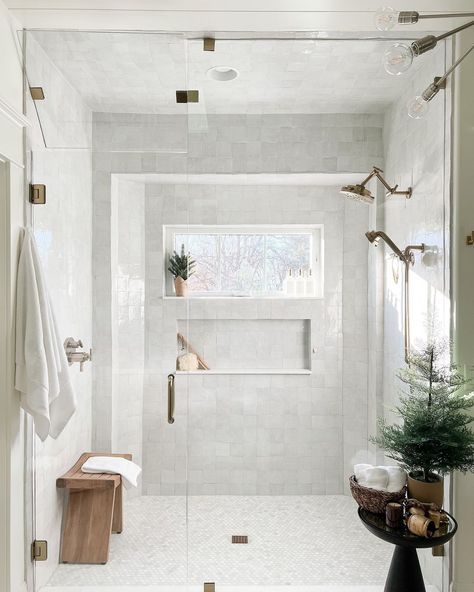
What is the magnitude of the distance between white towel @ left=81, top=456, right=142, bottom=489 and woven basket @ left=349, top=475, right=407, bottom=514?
37.1 inches

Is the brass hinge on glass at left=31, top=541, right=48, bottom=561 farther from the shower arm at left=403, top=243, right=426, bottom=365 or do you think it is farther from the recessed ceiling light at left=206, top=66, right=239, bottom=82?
the recessed ceiling light at left=206, top=66, right=239, bottom=82

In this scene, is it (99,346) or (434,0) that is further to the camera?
(99,346)

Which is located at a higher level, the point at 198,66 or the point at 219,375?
the point at 198,66

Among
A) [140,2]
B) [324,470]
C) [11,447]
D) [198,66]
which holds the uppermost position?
[140,2]

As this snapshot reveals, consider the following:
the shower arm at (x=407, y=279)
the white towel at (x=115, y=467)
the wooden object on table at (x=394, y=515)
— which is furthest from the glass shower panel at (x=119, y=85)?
the wooden object on table at (x=394, y=515)

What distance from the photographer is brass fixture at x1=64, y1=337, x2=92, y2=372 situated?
6.71ft

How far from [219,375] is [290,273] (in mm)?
563

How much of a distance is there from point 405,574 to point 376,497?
294 mm

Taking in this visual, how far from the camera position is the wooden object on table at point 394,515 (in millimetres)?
1682

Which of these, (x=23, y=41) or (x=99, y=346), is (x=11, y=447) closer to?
(x=99, y=346)

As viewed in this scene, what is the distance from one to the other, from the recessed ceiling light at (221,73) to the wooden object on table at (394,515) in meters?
1.84

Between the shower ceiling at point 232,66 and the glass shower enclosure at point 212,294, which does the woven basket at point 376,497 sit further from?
the shower ceiling at point 232,66

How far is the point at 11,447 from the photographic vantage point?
1928mm

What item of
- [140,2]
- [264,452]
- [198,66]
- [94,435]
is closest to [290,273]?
[264,452]
